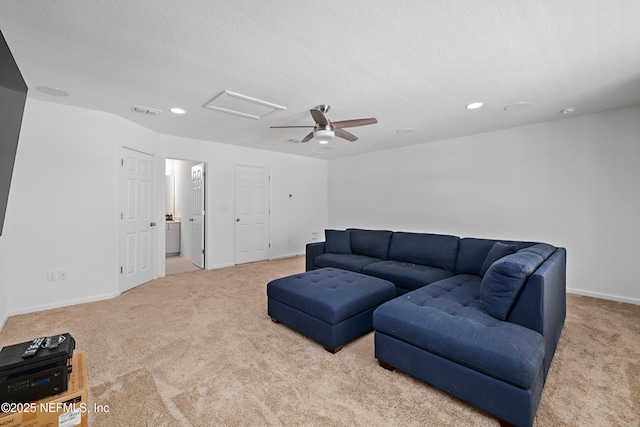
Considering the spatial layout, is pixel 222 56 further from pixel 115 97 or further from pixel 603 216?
pixel 603 216

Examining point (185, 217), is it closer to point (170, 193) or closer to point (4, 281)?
point (170, 193)

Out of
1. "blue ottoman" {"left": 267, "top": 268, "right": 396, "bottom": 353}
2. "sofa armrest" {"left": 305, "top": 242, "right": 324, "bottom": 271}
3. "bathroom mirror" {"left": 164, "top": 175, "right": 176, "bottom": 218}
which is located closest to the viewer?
"blue ottoman" {"left": 267, "top": 268, "right": 396, "bottom": 353}

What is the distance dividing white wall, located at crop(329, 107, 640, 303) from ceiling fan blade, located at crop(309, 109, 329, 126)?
10.0 ft

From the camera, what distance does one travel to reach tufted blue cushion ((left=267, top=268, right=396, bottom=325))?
2.37 m

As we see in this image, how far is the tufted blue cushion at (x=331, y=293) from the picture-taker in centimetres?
237

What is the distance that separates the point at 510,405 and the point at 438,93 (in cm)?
277

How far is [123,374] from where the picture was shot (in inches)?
79.4

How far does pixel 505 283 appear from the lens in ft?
6.10

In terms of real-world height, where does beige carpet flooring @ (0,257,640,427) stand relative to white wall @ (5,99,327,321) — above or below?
below

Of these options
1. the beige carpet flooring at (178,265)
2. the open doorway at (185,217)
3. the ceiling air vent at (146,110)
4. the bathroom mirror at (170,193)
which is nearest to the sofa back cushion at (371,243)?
Answer: the open doorway at (185,217)

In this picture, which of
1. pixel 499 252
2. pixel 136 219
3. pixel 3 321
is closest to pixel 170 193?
pixel 136 219

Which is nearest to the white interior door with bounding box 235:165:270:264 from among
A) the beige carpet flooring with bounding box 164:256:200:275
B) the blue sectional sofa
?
the beige carpet flooring with bounding box 164:256:200:275

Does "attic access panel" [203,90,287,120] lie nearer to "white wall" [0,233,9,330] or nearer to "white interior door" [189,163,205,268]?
"white interior door" [189,163,205,268]

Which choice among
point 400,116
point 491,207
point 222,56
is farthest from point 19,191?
point 491,207
